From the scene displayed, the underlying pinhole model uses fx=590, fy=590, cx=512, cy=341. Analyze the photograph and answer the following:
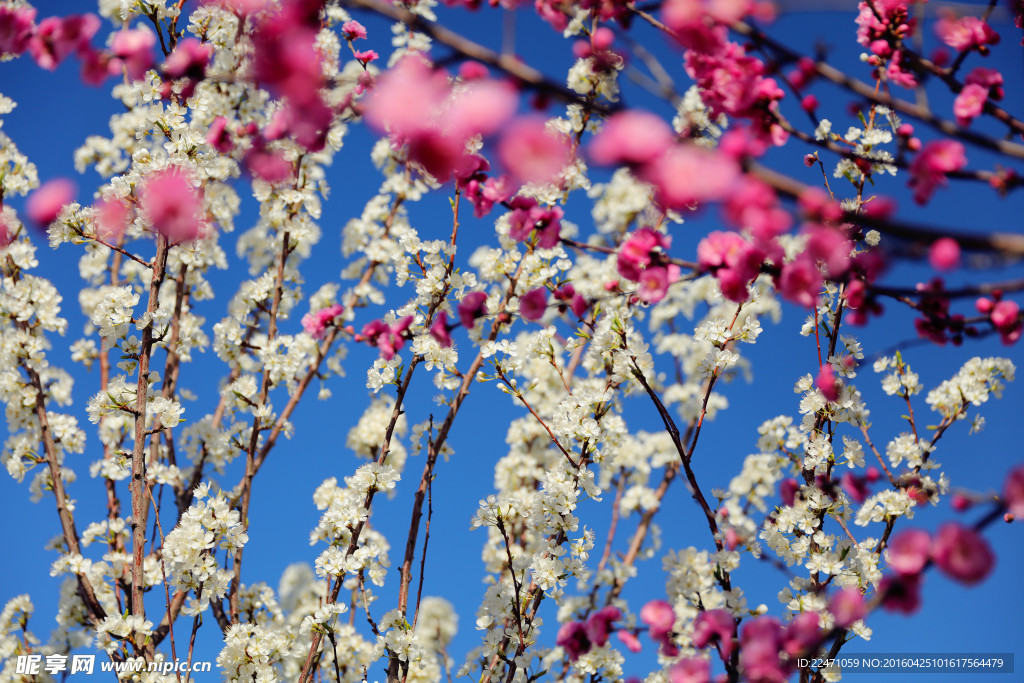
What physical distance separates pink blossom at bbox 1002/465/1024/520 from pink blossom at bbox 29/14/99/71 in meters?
2.64

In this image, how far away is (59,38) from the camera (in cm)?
174

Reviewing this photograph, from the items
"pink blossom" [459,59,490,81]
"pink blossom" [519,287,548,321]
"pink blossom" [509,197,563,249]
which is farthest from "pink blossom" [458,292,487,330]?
"pink blossom" [459,59,490,81]

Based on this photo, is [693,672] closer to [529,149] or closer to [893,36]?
[529,149]

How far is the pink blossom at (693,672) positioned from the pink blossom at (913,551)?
2.07 ft

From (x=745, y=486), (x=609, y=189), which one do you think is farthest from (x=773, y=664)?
(x=609, y=189)

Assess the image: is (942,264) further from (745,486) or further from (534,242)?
(745,486)

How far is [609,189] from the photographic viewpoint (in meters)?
5.54

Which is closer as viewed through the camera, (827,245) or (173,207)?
(827,245)

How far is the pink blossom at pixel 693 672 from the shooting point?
1.66 metres

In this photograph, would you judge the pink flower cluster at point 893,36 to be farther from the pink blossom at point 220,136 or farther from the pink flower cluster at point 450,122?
the pink blossom at point 220,136

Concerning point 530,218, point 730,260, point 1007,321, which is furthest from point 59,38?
point 1007,321

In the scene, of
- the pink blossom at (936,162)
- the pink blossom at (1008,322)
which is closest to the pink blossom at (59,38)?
the pink blossom at (936,162)

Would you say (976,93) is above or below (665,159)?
above

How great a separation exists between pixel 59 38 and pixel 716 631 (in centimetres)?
269
